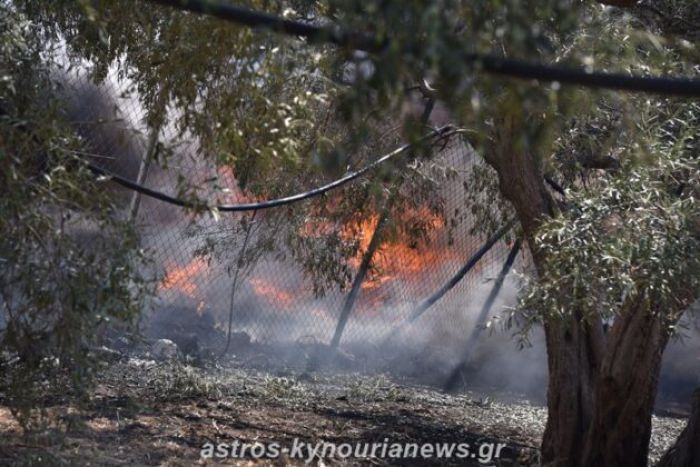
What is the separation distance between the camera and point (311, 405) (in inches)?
321

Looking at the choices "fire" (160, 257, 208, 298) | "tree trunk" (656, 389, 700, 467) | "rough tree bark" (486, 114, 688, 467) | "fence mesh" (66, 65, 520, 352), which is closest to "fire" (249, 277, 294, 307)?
"fence mesh" (66, 65, 520, 352)

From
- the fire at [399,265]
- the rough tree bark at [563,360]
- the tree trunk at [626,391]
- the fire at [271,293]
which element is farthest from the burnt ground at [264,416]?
the fire at [399,265]

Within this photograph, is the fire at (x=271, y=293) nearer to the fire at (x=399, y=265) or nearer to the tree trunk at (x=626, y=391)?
the fire at (x=399, y=265)

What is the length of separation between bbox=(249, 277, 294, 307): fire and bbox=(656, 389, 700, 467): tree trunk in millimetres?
4953

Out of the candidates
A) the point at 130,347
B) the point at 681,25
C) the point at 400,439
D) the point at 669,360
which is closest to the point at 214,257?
the point at 130,347

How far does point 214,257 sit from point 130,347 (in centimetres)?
119

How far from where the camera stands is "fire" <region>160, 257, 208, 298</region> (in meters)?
9.84

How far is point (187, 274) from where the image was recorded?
10.0 m

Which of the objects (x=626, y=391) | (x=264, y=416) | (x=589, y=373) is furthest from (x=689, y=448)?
(x=264, y=416)

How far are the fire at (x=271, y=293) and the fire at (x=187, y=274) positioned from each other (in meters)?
0.59

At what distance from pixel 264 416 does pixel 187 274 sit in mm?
2813

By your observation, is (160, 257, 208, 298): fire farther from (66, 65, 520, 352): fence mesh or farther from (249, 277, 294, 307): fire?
(249, 277, 294, 307): fire

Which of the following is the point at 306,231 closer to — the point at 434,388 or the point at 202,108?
the point at 434,388

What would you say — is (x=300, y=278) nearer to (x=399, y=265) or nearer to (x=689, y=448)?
(x=399, y=265)
